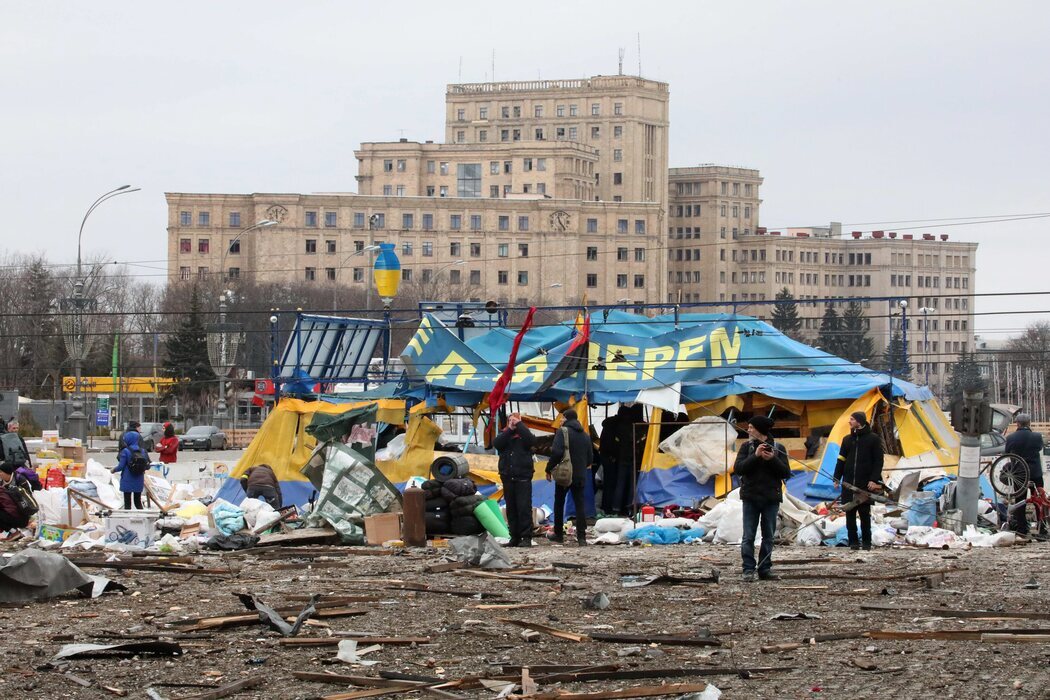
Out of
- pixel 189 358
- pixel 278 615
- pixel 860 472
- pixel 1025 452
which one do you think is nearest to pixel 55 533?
pixel 278 615

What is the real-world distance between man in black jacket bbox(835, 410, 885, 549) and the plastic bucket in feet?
14.2

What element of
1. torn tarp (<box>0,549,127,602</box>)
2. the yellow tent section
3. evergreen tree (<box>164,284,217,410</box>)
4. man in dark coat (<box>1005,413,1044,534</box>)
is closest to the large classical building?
evergreen tree (<box>164,284,217,410</box>)

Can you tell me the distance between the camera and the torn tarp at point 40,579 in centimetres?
1325

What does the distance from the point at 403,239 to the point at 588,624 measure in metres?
139

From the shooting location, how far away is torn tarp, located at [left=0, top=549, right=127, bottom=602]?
13.2 meters

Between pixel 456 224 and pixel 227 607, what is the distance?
13945 cm

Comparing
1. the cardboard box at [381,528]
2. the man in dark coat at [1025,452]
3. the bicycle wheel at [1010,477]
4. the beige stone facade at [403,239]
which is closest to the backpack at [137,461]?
the cardboard box at [381,528]

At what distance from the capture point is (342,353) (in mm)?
27031

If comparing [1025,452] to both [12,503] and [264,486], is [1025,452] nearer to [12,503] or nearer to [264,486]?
[264,486]

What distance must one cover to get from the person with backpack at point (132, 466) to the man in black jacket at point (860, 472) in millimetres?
10355

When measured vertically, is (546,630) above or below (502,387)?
below

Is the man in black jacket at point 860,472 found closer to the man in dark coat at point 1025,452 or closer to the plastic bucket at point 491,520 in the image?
the man in dark coat at point 1025,452

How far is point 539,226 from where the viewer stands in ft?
504

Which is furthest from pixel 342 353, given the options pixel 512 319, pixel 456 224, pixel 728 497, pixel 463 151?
pixel 463 151
